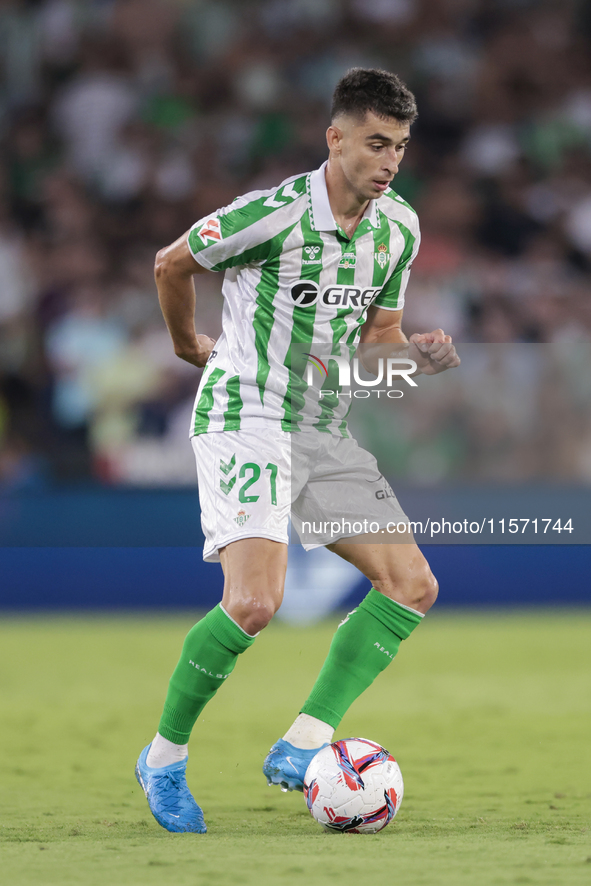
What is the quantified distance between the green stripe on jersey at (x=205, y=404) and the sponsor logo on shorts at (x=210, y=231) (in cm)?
48

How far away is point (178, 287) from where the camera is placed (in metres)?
4.07

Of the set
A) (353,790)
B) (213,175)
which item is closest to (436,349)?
(353,790)

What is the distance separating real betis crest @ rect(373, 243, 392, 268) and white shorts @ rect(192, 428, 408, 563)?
63cm

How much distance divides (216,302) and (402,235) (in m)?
4.17

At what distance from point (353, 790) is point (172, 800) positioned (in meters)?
0.58

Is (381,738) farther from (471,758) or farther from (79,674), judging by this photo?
(79,674)

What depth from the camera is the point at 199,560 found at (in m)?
9.36

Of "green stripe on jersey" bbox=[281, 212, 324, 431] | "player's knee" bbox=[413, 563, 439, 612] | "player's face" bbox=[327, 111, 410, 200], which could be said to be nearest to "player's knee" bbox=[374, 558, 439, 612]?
"player's knee" bbox=[413, 563, 439, 612]

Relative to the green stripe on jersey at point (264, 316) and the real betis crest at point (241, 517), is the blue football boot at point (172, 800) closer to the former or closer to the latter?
the real betis crest at point (241, 517)

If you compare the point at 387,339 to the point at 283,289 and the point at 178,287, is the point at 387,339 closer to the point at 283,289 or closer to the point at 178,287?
the point at 283,289

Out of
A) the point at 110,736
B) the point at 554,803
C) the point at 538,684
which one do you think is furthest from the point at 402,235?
the point at 538,684

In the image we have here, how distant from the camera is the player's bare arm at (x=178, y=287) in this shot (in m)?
4.00

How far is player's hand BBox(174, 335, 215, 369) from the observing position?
430 cm

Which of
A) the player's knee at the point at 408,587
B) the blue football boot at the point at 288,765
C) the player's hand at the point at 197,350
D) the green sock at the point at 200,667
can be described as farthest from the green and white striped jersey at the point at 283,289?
the blue football boot at the point at 288,765
